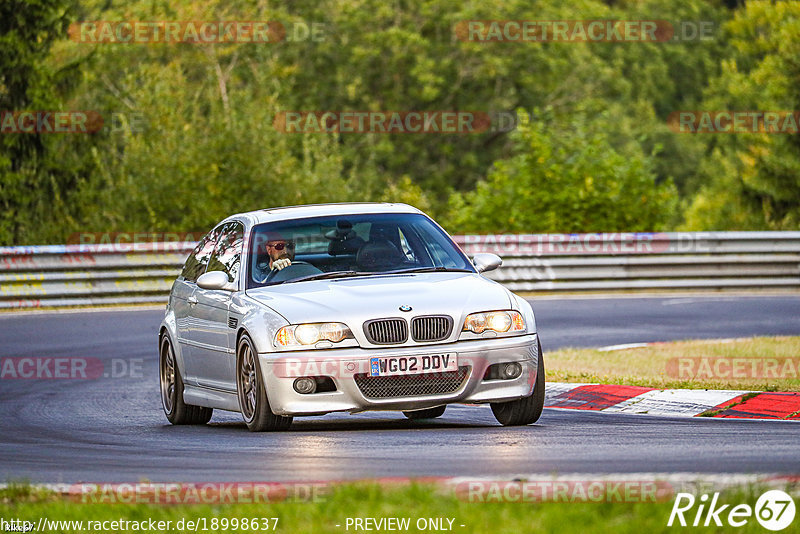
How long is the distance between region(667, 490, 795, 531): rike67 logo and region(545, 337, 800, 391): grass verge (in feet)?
19.0

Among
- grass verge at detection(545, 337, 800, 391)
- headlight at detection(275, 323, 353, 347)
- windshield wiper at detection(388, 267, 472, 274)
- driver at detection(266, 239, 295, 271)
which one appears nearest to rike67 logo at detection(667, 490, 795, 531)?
headlight at detection(275, 323, 353, 347)

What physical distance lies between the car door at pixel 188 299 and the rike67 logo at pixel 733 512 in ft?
19.4

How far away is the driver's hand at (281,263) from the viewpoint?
10.8 metres

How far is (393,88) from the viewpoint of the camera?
5891 centimetres

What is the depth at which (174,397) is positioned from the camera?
11.8 meters

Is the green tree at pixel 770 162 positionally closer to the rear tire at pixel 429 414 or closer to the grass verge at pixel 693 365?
the grass verge at pixel 693 365

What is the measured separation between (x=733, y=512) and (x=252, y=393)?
4.77 metres

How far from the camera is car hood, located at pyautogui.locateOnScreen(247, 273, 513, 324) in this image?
9766 millimetres

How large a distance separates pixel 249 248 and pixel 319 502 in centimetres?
480

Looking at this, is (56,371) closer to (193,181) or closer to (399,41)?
(193,181)

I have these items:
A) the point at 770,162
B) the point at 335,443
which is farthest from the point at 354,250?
the point at 770,162

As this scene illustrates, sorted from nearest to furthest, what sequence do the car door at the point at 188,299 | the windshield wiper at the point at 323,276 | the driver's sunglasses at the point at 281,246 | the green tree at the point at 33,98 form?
the windshield wiper at the point at 323,276 < the driver's sunglasses at the point at 281,246 < the car door at the point at 188,299 < the green tree at the point at 33,98

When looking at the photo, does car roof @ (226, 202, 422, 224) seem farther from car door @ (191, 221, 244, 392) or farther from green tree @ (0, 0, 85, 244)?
green tree @ (0, 0, 85, 244)

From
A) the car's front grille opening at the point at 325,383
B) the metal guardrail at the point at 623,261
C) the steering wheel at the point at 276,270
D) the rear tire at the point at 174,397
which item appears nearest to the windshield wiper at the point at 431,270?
the steering wheel at the point at 276,270
